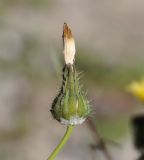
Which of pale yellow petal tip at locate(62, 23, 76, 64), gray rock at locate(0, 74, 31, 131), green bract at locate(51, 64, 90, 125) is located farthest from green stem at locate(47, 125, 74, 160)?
gray rock at locate(0, 74, 31, 131)

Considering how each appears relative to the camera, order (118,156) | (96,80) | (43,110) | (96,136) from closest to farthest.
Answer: (96,136) < (118,156) < (43,110) < (96,80)

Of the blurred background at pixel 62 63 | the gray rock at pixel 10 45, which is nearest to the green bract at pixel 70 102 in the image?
the blurred background at pixel 62 63

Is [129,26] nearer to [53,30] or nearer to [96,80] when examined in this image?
[53,30]

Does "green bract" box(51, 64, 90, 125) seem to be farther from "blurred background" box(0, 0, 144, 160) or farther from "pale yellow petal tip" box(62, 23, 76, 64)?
"blurred background" box(0, 0, 144, 160)

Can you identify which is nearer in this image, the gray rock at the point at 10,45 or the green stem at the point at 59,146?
the green stem at the point at 59,146

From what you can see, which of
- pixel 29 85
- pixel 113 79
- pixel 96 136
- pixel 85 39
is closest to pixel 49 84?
pixel 29 85

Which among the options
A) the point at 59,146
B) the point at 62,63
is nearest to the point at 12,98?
the point at 62,63

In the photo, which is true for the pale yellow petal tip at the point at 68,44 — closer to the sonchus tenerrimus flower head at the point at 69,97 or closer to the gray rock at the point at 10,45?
the sonchus tenerrimus flower head at the point at 69,97
